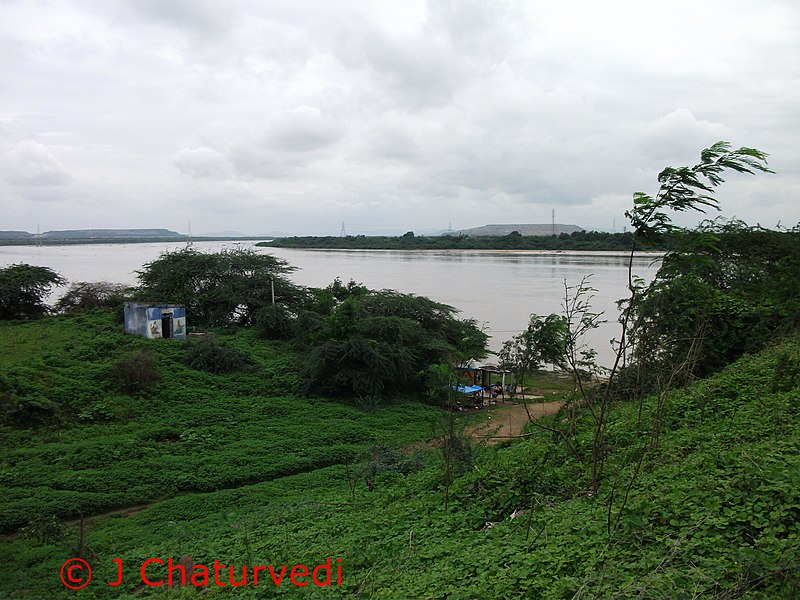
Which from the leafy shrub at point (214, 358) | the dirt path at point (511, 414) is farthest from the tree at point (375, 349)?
the leafy shrub at point (214, 358)

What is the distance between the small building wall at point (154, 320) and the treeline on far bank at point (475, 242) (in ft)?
102

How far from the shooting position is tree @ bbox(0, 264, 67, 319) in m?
19.1

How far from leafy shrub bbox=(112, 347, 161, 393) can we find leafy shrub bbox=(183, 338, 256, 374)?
138cm

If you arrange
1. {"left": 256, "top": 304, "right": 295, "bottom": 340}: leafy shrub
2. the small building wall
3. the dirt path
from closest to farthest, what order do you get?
the dirt path, the small building wall, {"left": 256, "top": 304, "right": 295, "bottom": 340}: leafy shrub

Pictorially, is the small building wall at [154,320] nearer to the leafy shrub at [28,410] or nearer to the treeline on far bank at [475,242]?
the leafy shrub at [28,410]

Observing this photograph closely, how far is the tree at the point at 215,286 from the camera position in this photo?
20.7 meters

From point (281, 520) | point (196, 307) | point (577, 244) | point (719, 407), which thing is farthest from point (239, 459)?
point (577, 244)

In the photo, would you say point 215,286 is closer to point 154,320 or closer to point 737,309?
point 154,320

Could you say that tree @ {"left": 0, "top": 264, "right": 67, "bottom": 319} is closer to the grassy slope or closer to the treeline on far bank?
the grassy slope

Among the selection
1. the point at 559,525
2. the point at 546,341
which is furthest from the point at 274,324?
the point at 559,525

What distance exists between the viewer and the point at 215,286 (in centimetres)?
2159

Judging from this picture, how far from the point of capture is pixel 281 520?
6219 mm

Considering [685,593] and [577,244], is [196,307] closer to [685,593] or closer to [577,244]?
[685,593]

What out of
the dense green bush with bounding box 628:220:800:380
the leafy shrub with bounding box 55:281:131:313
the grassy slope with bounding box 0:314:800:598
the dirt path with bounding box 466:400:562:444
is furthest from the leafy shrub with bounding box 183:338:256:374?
the dense green bush with bounding box 628:220:800:380
